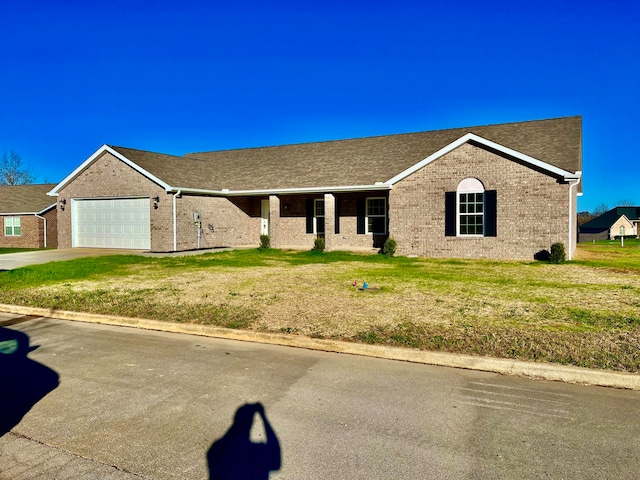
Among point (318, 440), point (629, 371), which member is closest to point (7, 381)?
point (318, 440)

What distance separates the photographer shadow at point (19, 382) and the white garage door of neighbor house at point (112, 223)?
15566mm

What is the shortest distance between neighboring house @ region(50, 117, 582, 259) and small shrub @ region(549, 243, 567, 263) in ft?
1.61

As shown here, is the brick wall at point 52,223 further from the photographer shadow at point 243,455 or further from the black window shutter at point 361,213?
the photographer shadow at point 243,455

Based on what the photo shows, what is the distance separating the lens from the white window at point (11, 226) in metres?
29.6

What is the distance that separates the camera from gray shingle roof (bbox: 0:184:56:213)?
96.1 feet

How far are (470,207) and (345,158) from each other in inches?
320

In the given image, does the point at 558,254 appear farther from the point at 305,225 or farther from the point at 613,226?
the point at 613,226

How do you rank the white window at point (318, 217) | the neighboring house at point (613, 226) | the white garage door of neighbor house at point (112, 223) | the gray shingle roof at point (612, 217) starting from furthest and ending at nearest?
1. the gray shingle roof at point (612, 217)
2. the neighboring house at point (613, 226)
3. the white window at point (318, 217)
4. the white garage door of neighbor house at point (112, 223)

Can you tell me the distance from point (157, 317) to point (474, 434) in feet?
19.4

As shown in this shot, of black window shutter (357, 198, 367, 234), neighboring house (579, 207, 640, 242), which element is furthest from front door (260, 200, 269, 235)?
neighboring house (579, 207, 640, 242)

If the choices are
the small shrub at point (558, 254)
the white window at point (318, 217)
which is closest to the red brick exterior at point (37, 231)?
the white window at point (318, 217)

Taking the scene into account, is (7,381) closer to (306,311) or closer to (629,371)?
(306,311)

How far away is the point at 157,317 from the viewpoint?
26.7 ft

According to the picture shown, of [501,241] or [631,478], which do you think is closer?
[631,478]
